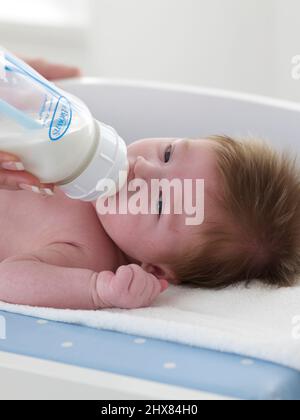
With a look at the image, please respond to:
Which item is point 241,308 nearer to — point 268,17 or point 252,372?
point 252,372

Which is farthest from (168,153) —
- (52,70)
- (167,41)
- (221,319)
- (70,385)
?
(167,41)

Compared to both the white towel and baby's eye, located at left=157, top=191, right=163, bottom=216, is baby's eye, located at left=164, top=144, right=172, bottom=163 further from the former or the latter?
the white towel

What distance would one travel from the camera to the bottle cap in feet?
2.96

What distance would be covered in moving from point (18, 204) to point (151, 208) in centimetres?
20

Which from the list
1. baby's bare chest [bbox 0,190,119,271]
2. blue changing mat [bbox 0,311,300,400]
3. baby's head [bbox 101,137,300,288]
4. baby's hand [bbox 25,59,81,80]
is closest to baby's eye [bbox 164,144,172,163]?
baby's head [bbox 101,137,300,288]

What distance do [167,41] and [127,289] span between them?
1600mm

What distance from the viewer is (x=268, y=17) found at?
231 centimetres

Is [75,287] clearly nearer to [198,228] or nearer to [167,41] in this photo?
[198,228]

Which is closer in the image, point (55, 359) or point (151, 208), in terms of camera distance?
point (55, 359)

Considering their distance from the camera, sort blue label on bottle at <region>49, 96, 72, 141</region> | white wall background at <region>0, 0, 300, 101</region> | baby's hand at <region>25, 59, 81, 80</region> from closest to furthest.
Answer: blue label on bottle at <region>49, 96, 72, 141</region> < baby's hand at <region>25, 59, 81, 80</region> < white wall background at <region>0, 0, 300, 101</region>

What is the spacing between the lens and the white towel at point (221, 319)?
0.77 m

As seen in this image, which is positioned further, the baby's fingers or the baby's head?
the baby's head
